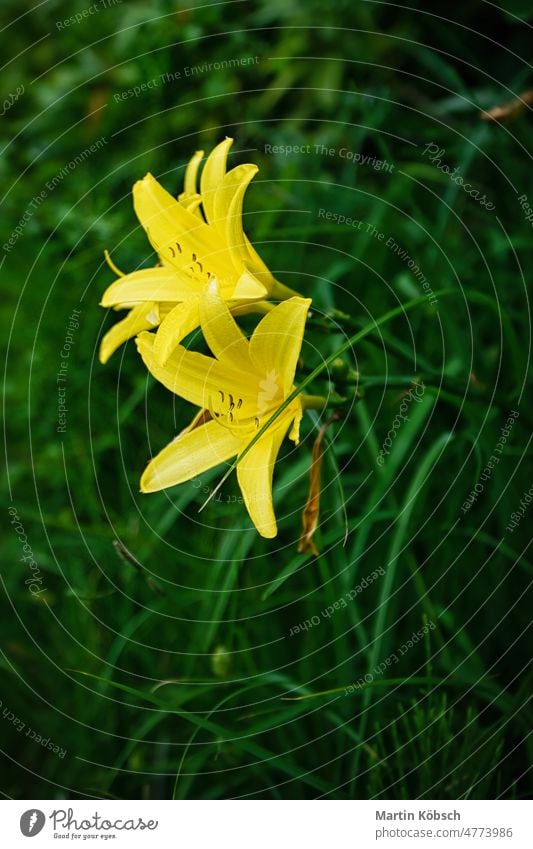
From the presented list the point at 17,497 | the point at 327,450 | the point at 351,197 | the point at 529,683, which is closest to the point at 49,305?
the point at 17,497

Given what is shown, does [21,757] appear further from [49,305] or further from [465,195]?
[465,195]

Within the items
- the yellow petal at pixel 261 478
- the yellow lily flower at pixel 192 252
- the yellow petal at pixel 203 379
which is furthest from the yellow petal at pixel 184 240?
the yellow petal at pixel 261 478

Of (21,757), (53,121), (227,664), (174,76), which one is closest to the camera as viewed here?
(227,664)

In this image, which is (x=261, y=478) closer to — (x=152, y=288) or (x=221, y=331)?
(x=221, y=331)

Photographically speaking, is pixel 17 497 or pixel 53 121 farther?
pixel 53 121

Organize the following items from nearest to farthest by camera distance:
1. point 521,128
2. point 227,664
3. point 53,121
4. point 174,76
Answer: point 227,664 < point 521,128 < point 174,76 < point 53,121

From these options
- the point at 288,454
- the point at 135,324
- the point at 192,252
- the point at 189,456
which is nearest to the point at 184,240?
the point at 192,252

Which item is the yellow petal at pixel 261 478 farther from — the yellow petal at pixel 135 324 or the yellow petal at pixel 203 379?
the yellow petal at pixel 135 324

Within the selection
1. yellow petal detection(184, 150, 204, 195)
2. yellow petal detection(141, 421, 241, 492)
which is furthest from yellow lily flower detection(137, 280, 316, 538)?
yellow petal detection(184, 150, 204, 195)
